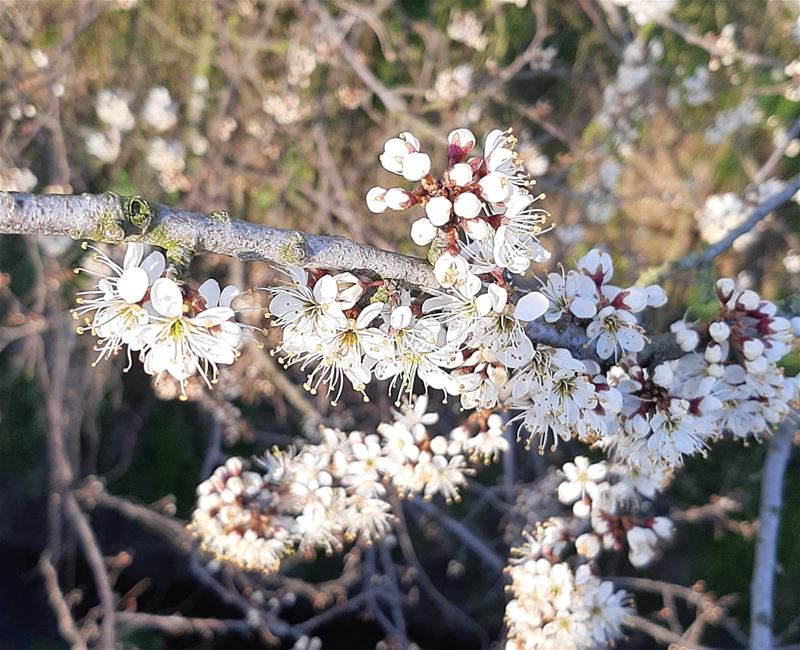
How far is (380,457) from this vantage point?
5.16 ft

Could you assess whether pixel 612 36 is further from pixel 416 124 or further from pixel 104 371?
pixel 104 371

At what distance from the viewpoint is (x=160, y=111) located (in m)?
2.90

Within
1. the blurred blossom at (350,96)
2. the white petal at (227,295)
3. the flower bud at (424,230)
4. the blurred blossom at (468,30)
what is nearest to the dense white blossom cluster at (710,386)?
the flower bud at (424,230)

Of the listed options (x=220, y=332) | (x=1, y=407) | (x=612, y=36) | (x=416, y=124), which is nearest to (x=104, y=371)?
(x=1, y=407)

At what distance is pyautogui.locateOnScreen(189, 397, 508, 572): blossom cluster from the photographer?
5.00ft

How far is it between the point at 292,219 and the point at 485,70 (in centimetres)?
120

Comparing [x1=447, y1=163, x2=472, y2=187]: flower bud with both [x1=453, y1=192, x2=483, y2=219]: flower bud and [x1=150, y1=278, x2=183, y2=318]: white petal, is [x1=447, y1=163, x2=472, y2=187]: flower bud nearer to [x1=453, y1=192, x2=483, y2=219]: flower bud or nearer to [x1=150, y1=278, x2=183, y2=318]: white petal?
[x1=453, y1=192, x2=483, y2=219]: flower bud

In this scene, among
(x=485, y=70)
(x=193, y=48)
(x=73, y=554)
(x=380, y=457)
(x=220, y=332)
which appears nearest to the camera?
(x=220, y=332)

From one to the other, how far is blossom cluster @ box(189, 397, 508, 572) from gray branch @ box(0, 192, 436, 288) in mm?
556

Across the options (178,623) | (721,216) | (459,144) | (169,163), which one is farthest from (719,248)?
(178,623)

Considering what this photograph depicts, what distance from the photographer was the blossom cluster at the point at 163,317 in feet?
3.12

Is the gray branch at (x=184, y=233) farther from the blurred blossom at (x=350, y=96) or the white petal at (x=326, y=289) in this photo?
the blurred blossom at (x=350, y=96)

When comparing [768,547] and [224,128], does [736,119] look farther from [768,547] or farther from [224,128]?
[224,128]

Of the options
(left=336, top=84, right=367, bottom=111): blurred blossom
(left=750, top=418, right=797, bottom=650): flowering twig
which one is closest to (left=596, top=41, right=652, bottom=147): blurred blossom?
(left=336, top=84, right=367, bottom=111): blurred blossom
